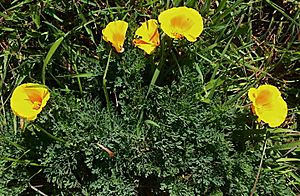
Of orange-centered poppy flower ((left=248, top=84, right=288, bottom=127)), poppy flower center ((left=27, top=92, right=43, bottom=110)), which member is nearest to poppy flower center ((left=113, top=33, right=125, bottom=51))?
poppy flower center ((left=27, top=92, right=43, bottom=110))

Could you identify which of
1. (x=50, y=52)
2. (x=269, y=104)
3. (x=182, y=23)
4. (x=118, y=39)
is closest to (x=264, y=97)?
(x=269, y=104)

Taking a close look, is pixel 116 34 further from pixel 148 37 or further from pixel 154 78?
pixel 154 78

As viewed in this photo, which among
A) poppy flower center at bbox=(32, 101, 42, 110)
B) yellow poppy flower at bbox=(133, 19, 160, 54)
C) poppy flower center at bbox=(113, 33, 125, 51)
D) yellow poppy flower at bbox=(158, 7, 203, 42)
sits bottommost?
poppy flower center at bbox=(32, 101, 42, 110)

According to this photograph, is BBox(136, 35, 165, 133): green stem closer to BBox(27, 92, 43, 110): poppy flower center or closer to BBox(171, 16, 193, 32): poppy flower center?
BBox(171, 16, 193, 32): poppy flower center

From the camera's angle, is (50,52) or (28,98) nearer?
(28,98)

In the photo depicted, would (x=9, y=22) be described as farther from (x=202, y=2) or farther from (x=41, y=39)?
(x=202, y=2)

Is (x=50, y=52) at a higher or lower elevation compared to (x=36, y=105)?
higher

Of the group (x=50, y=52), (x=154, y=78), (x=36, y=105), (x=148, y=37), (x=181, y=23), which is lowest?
(x=36, y=105)
